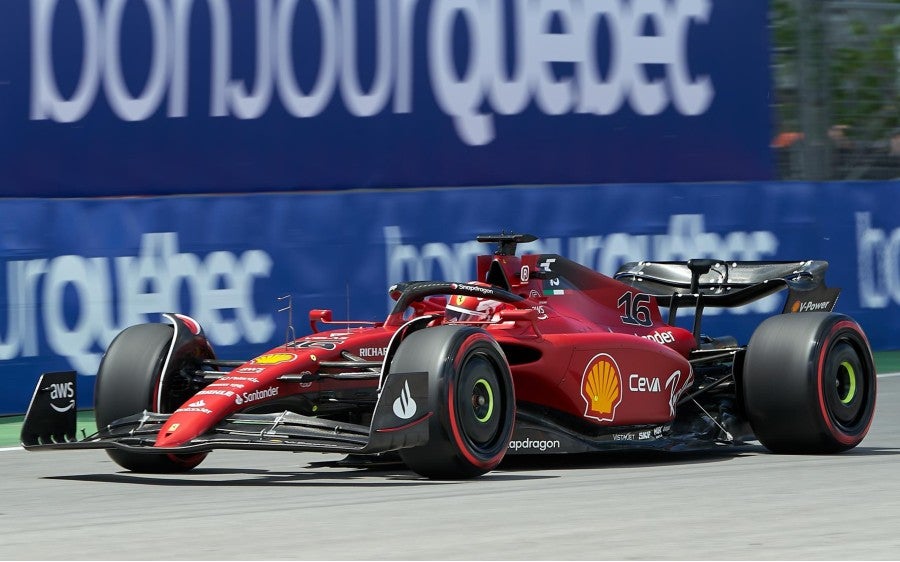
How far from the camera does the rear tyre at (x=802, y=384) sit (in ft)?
28.5

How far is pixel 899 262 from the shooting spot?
51.4ft

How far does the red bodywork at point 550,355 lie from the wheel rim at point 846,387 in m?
0.76

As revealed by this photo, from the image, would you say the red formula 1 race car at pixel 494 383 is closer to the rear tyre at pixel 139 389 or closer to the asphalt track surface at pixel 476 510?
the rear tyre at pixel 139 389

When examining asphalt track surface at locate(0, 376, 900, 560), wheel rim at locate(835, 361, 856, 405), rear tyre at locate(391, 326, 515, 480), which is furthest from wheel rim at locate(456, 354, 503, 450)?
wheel rim at locate(835, 361, 856, 405)

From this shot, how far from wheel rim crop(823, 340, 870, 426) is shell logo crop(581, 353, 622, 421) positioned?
115 cm

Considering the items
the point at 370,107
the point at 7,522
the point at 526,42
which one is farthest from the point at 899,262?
the point at 7,522

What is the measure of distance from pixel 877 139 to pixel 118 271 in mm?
8170

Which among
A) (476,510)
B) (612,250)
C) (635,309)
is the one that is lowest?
(476,510)

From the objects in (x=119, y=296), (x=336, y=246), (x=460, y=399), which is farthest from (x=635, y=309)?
(x=119, y=296)

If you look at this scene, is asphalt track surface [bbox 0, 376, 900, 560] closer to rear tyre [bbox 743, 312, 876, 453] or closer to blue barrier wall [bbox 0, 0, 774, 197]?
rear tyre [bbox 743, 312, 876, 453]

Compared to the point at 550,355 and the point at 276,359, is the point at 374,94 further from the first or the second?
the point at 276,359

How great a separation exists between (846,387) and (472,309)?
7.03 feet

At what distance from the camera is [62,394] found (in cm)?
819

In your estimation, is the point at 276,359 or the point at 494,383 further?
the point at 276,359
